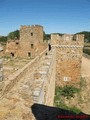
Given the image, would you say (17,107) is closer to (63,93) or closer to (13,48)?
(63,93)

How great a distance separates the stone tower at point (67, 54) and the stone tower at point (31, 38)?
12053 mm

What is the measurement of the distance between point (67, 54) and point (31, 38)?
12.9m

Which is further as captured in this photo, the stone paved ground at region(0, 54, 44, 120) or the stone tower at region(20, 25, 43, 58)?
the stone tower at region(20, 25, 43, 58)

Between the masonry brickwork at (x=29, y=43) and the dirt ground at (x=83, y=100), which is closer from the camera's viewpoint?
the dirt ground at (x=83, y=100)

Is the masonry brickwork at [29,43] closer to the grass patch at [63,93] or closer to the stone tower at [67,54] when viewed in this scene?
the stone tower at [67,54]

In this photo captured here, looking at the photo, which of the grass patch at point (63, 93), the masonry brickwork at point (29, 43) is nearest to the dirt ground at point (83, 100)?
the grass patch at point (63, 93)

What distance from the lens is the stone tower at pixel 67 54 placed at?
17562 mm

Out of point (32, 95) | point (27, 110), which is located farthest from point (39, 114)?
point (32, 95)

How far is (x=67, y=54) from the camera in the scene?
58.2ft

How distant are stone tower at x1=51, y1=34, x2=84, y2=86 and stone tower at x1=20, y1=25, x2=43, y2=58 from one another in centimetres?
1205

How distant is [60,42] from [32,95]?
13310 millimetres

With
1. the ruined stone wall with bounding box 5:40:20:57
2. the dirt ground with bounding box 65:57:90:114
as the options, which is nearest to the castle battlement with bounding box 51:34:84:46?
the dirt ground with bounding box 65:57:90:114

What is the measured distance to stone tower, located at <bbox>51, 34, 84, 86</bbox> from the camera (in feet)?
57.6

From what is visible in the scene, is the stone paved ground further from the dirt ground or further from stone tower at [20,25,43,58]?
stone tower at [20,25,43,58]
